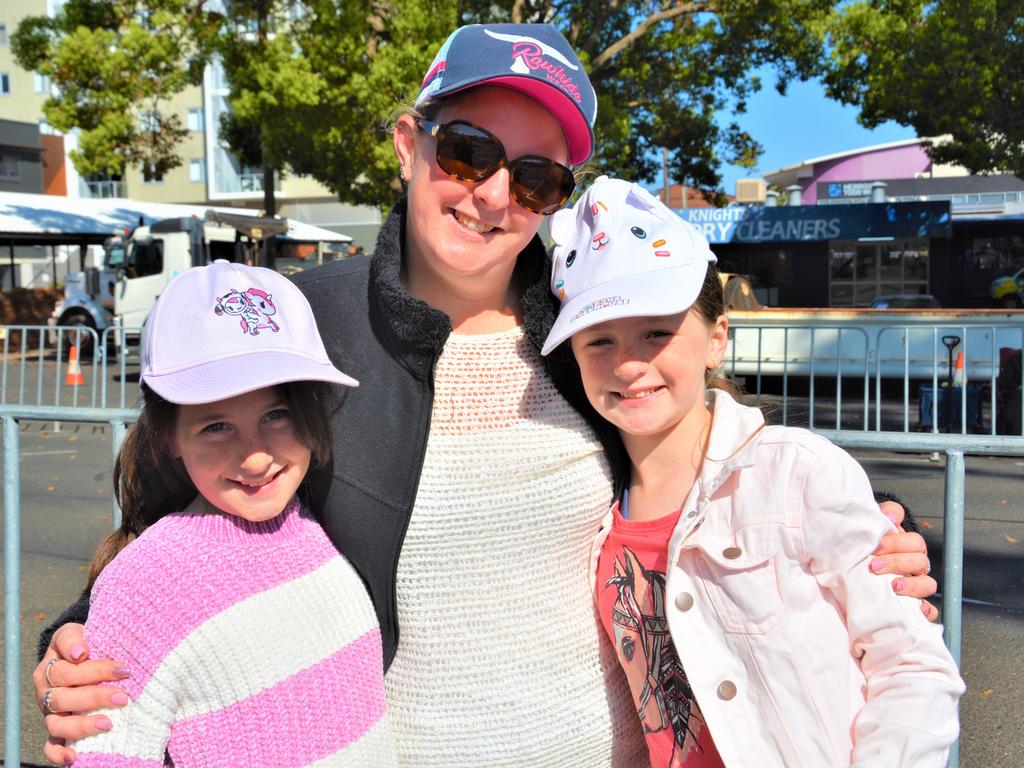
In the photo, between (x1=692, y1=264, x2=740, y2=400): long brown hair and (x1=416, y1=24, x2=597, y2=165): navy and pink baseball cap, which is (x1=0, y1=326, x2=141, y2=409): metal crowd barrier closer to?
(x1=416, y1=24, x2=597, y2=165): navy and pink baseball cap

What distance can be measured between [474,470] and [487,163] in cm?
57

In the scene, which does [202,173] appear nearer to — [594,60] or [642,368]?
[594,60]

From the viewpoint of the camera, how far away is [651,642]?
1757 mm

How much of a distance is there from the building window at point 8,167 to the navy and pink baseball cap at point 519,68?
46.7m

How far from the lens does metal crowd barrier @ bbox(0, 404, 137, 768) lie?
2975 millimetres

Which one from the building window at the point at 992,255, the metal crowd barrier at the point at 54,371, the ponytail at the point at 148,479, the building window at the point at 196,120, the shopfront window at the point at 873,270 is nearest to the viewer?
the ponytail at the point at 148,479

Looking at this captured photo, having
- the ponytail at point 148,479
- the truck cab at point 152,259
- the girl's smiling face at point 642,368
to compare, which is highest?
the truck cab at point 152,259

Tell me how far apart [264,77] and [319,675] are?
1412 cm

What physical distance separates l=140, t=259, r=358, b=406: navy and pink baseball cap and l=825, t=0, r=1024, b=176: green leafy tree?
15.9 meters

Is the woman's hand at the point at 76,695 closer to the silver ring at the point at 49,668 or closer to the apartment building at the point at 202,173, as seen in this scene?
the silver ring at the point at 49,668

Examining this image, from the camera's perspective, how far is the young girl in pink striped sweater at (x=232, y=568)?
4.82ft

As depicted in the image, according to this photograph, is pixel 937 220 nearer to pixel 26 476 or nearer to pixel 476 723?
pixel 26 476

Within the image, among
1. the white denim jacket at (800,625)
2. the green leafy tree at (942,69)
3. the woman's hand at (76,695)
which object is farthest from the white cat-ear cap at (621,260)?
the green leafy tree at (942,69)

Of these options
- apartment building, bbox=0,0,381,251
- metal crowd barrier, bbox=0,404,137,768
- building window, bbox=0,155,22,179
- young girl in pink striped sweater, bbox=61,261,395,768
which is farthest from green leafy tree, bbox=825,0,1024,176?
building window, bbox=0,155,22,179
